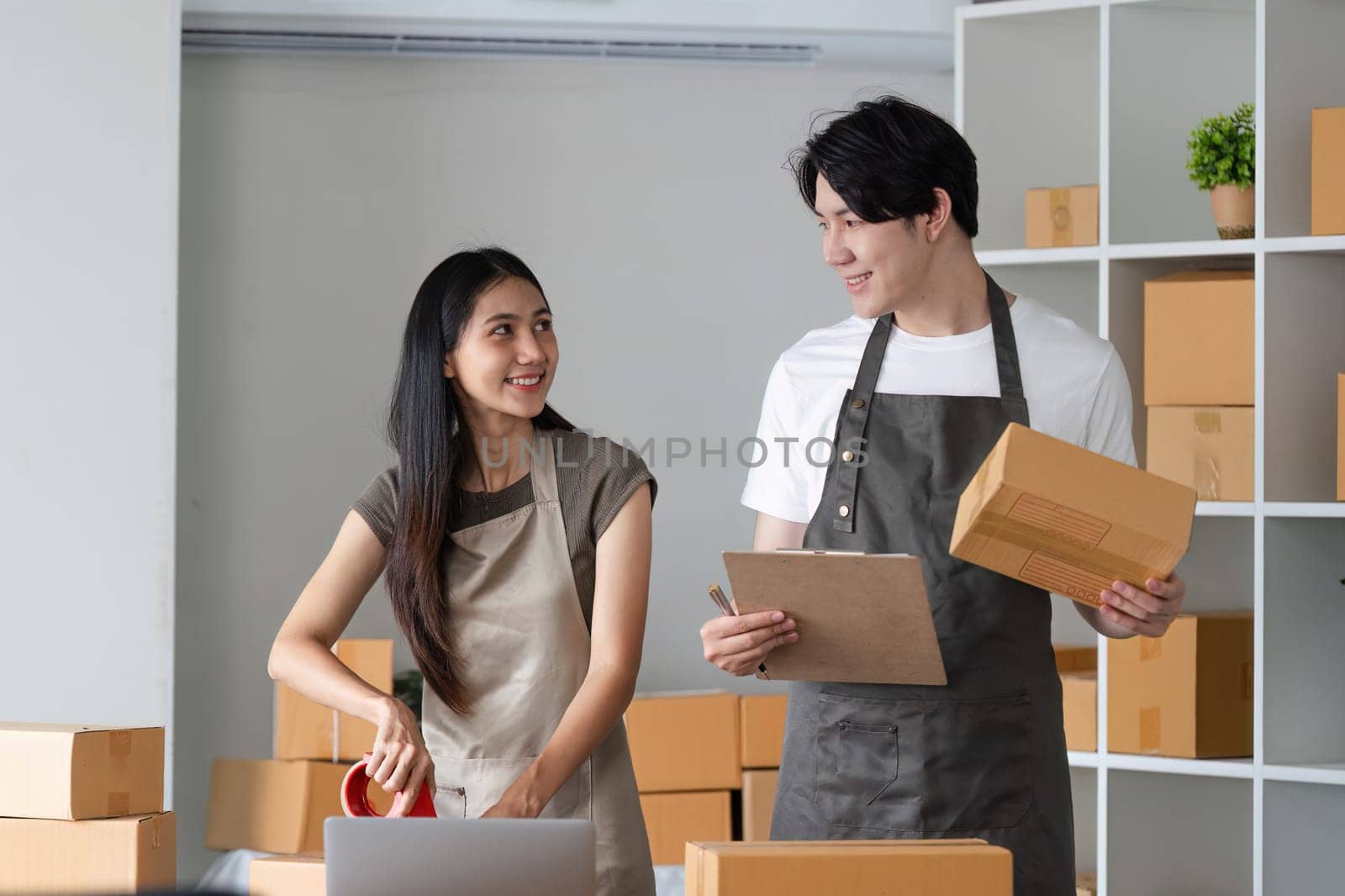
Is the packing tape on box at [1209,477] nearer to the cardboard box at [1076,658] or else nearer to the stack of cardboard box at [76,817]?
the cardboard box at [1076,658]

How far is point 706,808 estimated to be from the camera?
3.29 metres

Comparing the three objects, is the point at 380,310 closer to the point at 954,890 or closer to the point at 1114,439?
the point at 1114,439

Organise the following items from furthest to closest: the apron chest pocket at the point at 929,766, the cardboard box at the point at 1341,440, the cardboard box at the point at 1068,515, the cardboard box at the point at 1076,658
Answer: the cardboard box at the point at 1076,658 < the cardboard box at the point at 1341,440 < the apron chest pocket at the point at 929,766 < the cardboard box at the point at 1068,515

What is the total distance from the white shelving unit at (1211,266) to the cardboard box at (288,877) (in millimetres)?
1812

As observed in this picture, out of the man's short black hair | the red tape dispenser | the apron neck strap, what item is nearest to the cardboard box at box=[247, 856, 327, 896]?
the red tape dispenser

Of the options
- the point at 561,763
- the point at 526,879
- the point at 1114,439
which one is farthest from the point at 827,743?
the point at 526,879

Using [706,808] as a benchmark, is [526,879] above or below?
above

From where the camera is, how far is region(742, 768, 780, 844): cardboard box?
10.8ft

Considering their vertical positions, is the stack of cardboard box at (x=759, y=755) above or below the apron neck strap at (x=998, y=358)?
below

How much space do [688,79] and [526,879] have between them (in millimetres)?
2981

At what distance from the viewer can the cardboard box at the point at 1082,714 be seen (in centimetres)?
278

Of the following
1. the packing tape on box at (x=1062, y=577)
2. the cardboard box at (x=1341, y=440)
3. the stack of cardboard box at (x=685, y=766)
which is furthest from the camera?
the stack of cardboard box at (x=685, y=766)

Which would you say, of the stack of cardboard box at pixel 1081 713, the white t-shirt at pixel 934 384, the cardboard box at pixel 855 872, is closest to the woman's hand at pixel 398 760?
the cardboard box at pixel 855 872

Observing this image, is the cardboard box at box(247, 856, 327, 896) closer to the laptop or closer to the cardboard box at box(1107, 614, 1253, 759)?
the laptop
